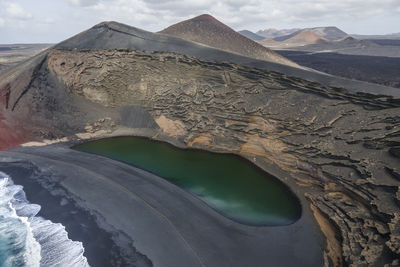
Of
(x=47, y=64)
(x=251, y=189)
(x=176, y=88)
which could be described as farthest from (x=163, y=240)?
(x=47, y=64)

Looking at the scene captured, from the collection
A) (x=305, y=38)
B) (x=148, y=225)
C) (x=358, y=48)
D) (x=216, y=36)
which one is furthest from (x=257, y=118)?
(x=305, y=38)

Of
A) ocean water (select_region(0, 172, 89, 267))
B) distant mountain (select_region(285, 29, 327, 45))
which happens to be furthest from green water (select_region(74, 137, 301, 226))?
distant mountain (select_region(285, 29, 327, 45))

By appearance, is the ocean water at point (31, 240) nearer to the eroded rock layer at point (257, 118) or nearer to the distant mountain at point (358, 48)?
the eroded rock layer at point (257, 118)

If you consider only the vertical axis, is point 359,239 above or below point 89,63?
below

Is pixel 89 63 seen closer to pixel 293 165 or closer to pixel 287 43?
pixel 293 165

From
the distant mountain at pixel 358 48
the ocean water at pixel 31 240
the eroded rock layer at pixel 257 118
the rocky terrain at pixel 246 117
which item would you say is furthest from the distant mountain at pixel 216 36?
the distant mountain at pixel 358 48

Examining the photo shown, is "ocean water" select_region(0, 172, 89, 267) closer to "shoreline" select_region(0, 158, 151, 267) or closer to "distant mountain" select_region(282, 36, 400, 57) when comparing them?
"shoreline" select_region(0, 158, 151, 267)
